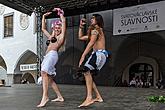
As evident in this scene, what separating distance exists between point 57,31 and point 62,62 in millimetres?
18042

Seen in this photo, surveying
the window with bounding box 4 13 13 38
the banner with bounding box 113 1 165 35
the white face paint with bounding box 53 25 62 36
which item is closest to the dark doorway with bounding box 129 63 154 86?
the banner with bounding box 113 1 165 35

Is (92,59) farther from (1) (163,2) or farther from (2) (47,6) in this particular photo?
(2) (47,6)

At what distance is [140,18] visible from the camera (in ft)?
61.0

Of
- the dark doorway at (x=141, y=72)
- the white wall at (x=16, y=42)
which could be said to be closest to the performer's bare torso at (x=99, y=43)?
the dark doorway at (x=141, y=72)

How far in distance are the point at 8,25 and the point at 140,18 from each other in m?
16.2

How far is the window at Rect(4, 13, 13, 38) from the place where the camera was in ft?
99.5

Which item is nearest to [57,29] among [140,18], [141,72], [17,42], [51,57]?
[51,57]

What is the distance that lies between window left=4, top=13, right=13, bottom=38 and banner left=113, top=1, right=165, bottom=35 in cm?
1368

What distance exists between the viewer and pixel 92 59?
5785 millimetres

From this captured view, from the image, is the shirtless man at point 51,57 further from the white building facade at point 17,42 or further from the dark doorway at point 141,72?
the white building facade at point 17,42

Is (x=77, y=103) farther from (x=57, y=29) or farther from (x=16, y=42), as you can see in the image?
(x=16, y=42)

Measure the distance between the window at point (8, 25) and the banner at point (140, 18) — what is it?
13.7 m

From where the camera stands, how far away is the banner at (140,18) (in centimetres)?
1791

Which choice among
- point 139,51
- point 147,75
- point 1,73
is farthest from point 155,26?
point 1,73
